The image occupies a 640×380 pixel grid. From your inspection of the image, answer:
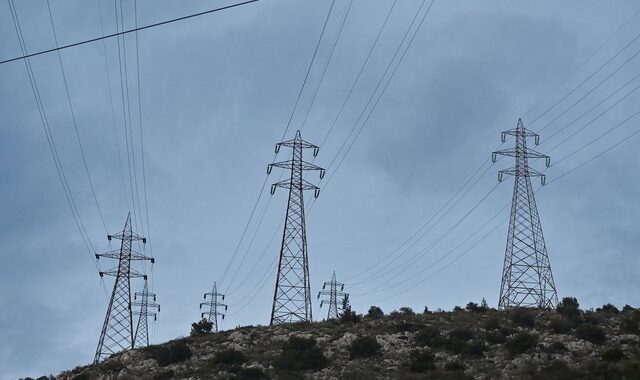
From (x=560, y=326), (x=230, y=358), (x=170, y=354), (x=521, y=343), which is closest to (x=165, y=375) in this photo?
(x=230, y=358)

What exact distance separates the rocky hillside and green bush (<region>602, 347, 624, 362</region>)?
51mm

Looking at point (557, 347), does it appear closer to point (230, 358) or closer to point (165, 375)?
point (230, 358)

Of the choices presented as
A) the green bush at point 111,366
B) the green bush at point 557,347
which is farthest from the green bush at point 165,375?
the green bush at point 557,347

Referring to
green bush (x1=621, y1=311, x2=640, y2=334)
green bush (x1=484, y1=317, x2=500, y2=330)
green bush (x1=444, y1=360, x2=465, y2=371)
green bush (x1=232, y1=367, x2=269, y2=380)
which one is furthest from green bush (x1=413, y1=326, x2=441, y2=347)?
green bush (x1=621, y1=311, x2=640, y2=334)

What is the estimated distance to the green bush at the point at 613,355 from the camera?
131 ft

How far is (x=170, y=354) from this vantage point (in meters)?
48.3

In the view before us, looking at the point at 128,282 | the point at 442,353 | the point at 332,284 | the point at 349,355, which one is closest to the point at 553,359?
the point at 442,353

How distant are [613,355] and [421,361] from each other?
33.2ft

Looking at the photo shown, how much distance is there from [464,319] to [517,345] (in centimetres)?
1062

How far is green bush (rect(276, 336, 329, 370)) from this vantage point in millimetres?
43594

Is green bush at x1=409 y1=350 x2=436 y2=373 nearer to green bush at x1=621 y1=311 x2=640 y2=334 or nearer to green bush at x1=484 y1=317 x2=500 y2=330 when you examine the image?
green bush at x1=484 y1=317 x2=500 y2=330

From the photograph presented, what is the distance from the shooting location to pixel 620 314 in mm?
54719

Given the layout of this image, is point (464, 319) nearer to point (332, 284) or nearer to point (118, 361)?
point (118, 361)

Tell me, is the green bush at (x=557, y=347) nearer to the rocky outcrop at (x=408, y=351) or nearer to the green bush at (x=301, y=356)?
the rocky outcrop at (x=408, y=351)
